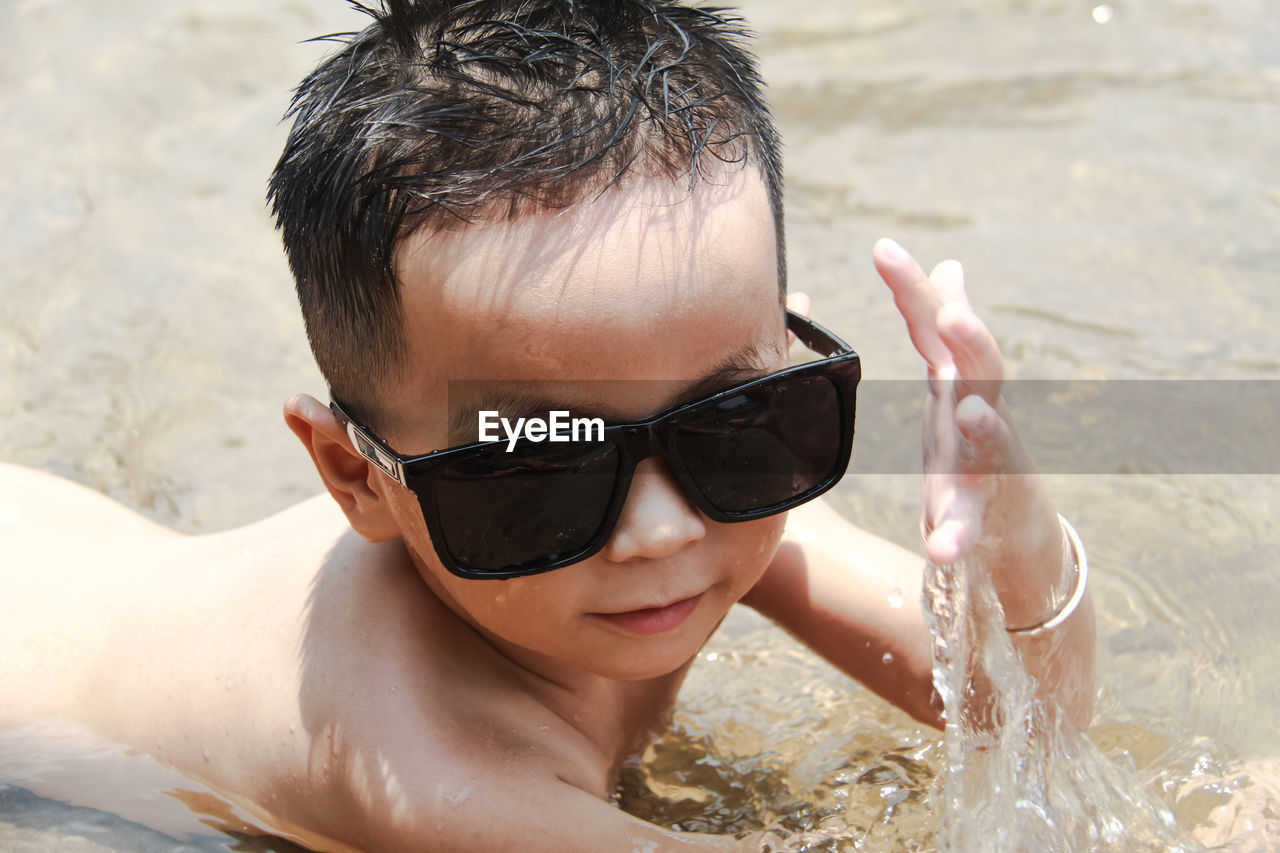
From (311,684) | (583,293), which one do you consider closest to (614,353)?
(583,293)

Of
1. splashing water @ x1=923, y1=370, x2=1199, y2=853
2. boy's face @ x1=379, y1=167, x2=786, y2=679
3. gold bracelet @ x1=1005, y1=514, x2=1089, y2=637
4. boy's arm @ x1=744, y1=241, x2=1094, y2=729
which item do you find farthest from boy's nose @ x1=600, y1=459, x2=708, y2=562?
gold bracelet @ x1=1005, y1=514, x2=1089, y2=637

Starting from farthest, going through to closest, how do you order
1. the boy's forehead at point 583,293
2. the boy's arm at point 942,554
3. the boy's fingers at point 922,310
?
the boy's fingers at point 922,310 < the boy's arm at point 942,554 < the boy's forehead at point 583,293

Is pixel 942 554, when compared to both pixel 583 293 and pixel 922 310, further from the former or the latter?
pixel 583 293

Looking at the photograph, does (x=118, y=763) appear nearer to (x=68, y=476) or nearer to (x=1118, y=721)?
(x=68, y=476)

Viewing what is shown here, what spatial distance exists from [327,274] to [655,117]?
0.55m

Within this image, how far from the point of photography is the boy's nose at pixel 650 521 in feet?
6.47

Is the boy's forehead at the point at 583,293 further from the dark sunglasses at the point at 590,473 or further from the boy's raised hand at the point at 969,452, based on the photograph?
the boy's raised hand at the point at 969,452

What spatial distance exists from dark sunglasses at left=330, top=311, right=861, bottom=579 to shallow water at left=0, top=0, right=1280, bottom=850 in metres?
0.72

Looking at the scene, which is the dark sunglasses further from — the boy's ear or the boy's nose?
the boy's ear

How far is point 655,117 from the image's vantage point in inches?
77.7

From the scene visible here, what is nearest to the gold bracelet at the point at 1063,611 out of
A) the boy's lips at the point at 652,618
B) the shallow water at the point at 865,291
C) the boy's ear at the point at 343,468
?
the shallow water at the point at 865,291

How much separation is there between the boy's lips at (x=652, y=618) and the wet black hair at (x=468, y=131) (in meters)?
0.49

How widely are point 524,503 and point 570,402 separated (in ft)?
0.59

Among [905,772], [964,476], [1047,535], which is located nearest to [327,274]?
[964,476]
